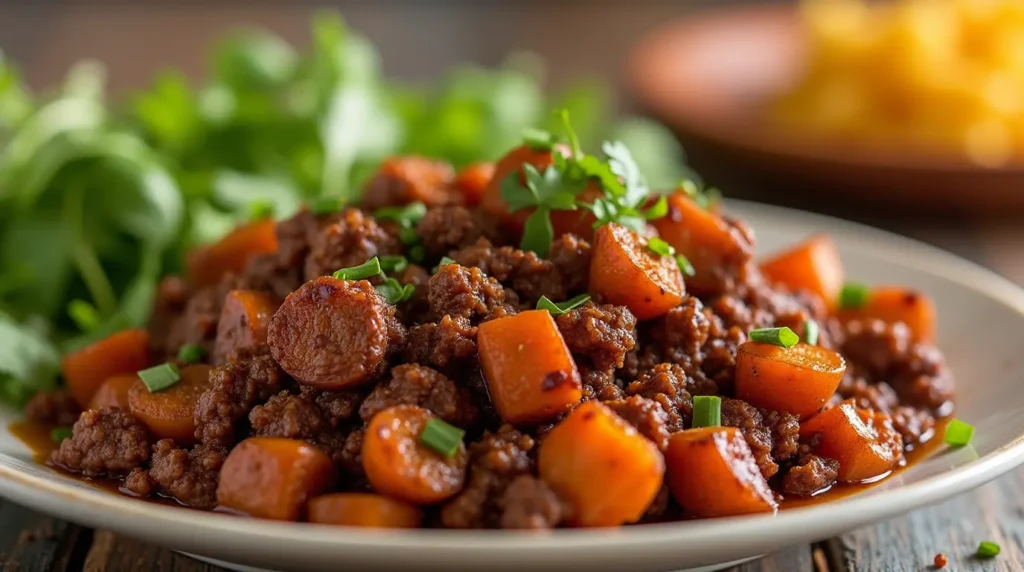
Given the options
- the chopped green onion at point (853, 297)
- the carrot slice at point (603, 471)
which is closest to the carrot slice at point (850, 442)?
the carrot slice at point (603, 471)

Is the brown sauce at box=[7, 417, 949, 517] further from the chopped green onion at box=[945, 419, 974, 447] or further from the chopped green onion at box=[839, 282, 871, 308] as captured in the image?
the chopped green onion at box=[839, 282, 871, 308]

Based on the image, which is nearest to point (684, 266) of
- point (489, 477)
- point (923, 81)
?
point (489, 477)

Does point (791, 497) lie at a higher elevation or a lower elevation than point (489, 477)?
lower

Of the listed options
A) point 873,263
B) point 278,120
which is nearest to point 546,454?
point 873,263

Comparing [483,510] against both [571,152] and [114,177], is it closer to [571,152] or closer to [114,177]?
[571,152]

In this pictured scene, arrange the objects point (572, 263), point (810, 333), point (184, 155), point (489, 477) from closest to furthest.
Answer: point (489, 477) → point (572, 263) → point (810, 333) → point (184, 155)

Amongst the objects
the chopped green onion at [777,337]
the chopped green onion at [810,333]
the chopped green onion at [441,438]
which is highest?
the chopped green onion at [777,337]

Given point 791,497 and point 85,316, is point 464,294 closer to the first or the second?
point 791,497

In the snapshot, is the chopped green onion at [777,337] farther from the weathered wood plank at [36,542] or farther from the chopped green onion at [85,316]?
the chopped green onion at [85,316]
